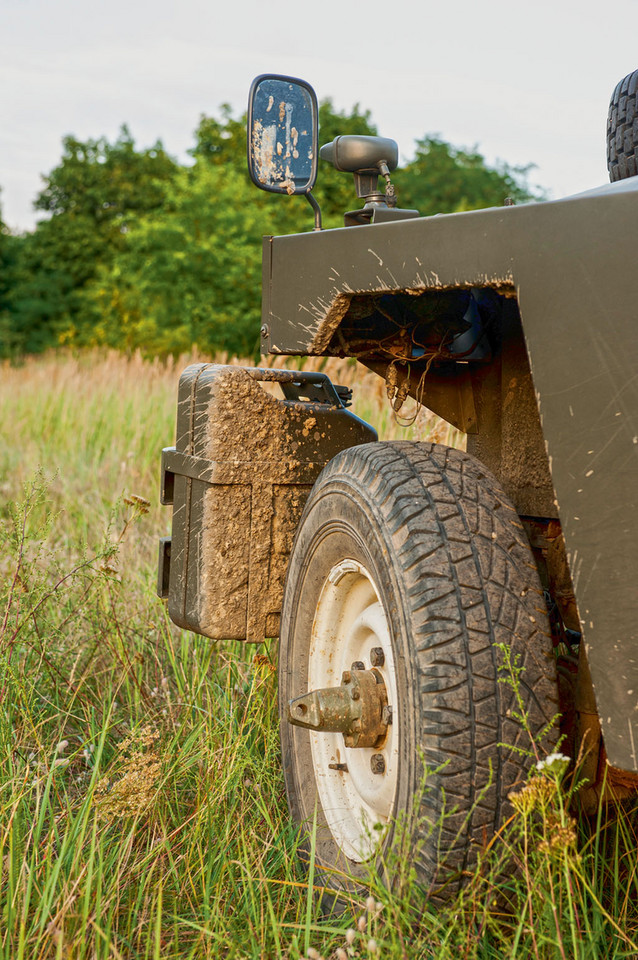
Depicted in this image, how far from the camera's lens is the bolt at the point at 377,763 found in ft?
6.23

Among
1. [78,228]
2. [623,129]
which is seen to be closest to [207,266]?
[78,228]

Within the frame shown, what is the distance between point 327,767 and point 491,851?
2.05 feet

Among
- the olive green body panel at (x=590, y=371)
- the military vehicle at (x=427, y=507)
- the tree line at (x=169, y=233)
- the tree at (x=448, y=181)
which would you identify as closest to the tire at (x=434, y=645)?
the military vehicle at (x=427, y=507)

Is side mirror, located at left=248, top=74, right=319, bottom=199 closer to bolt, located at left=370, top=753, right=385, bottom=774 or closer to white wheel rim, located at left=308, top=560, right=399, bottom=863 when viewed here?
white wheel rim, located at left=308, top=560, right=399, bottom=863

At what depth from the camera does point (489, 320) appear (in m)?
2.30

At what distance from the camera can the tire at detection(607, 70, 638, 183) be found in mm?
2053

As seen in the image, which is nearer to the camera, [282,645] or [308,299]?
[308,299]

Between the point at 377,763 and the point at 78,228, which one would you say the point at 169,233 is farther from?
the point at 377,763

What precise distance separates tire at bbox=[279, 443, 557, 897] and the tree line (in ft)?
37.2

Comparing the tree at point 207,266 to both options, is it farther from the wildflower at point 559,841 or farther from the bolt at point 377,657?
the wildflower at point 559,841

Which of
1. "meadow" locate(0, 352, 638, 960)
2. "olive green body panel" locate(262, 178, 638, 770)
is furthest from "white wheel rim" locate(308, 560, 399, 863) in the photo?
"olive green body panel" locate(262, 178, 638, 770)

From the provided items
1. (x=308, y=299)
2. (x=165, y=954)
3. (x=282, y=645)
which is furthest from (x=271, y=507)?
(x=165, y=954)

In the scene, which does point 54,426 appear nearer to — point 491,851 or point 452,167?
point 491,851

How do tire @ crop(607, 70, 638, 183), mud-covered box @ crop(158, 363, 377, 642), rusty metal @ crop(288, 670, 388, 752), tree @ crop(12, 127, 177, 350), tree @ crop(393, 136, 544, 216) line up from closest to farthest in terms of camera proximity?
rusty metal @ crop(288, 670, 388, 752), tire @ crop(607, 70, 638, 183), mud-covered box @ crop(158, 363, 377, 642), tree @ crop(393, 136, 544, 216), tree @ crop(12, 127, 177, 350)
